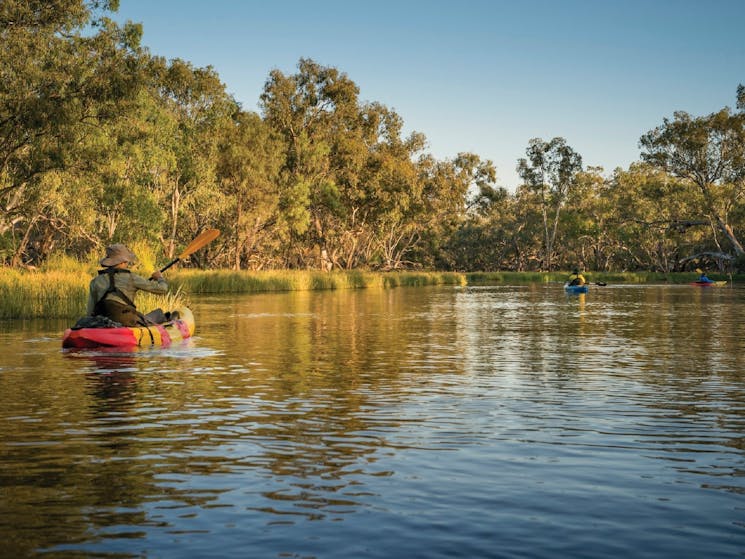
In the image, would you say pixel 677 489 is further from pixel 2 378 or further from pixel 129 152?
pixel 129 152

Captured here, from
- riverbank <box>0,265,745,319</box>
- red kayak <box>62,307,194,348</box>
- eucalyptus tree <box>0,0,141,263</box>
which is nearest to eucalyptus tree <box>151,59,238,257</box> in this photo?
riverbank <box>0,265,745,319</box>

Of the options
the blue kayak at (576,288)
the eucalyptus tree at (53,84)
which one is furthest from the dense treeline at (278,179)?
the blue kayak at (576,288)

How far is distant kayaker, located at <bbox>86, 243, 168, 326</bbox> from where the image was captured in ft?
58.6

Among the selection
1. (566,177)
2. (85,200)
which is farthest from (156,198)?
(566,177)

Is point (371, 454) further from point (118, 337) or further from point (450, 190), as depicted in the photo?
point (450, 190)

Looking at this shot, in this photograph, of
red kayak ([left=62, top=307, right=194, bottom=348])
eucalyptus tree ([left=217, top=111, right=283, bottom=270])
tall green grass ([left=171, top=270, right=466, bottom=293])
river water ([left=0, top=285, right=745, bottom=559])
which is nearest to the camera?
river water ([left=0, top=285, right=745, bottom=559])

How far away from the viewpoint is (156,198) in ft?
186

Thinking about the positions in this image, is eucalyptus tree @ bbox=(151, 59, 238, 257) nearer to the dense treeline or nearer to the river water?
the dense treeline

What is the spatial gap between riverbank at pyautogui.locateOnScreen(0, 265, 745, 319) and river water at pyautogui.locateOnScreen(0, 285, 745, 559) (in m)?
10.3

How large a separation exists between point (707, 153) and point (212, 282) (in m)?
51.2

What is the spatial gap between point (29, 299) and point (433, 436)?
22.5 m

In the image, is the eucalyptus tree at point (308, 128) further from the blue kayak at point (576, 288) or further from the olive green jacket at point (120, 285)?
the olive green jacket at point (120, 285)

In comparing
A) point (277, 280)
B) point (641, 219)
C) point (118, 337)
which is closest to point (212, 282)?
point (277, 280)

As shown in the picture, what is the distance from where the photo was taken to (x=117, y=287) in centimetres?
1800
